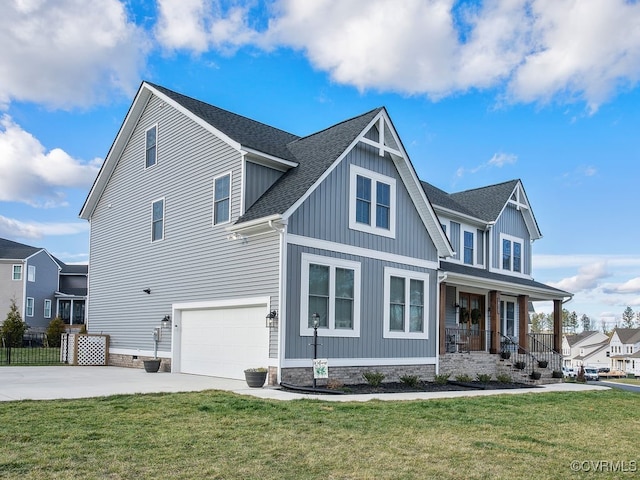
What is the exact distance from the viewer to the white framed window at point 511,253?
24406 mm

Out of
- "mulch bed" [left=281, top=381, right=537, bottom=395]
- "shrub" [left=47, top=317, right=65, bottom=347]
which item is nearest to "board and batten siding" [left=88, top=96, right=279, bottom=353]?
"mulch bed" [left=281, top=381, right=537, bottom=395]

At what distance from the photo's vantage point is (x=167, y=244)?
1834 centimetres

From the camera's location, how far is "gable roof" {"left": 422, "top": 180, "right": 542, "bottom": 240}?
75.2ft

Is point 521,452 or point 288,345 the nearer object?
point 521,452

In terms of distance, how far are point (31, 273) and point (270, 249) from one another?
35.5 metres

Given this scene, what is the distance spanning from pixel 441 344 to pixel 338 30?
1000 cm

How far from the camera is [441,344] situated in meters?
18.5

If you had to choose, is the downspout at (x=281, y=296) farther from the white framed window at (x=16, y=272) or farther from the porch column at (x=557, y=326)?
the white framed window at (x=16, y=272)

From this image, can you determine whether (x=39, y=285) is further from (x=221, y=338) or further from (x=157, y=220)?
(x=221, y=338)

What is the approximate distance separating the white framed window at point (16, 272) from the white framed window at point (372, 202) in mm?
34951

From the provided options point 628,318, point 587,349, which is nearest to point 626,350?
point 587,349

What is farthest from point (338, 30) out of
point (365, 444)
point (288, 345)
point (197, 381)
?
point (365, 444)

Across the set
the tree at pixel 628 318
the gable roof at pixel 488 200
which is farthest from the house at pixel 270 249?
the tree at pixel 628 318

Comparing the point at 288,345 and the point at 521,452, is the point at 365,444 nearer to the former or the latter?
the point at 521,452
